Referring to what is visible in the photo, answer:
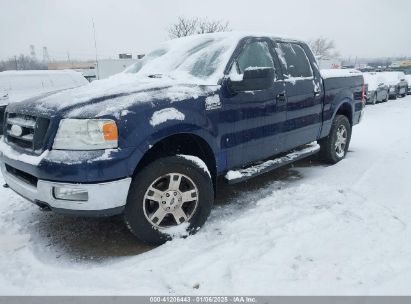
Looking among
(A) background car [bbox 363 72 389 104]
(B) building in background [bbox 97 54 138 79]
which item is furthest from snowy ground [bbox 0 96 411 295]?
(B) building in background [bbox 97 54 138 79]

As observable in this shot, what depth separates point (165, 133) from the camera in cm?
314

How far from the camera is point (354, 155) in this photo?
6555 mm

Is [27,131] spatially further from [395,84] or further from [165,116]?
[395,84]

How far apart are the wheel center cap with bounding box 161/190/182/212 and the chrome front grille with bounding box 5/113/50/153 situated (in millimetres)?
1080

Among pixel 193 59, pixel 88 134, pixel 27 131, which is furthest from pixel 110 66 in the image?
pixel 88 134

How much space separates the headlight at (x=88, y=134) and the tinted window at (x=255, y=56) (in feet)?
5.61

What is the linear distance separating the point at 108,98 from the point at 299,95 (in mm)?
2587

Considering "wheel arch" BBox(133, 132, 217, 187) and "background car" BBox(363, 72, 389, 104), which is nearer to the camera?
"wheel arch" BBox(133, 132, 217, 187)

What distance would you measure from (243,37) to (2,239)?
3206mm

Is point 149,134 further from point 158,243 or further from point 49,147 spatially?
point 158,243

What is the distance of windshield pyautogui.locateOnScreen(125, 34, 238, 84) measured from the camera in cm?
380

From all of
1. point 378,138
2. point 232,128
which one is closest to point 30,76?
point 232,128

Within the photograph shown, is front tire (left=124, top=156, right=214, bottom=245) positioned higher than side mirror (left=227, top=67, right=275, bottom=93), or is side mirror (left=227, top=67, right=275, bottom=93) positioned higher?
side mirror (left=227, top=67, right=275, bottom=93)

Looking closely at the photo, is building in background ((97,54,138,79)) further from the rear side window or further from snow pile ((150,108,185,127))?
snow pile ((150,108,185,127))
